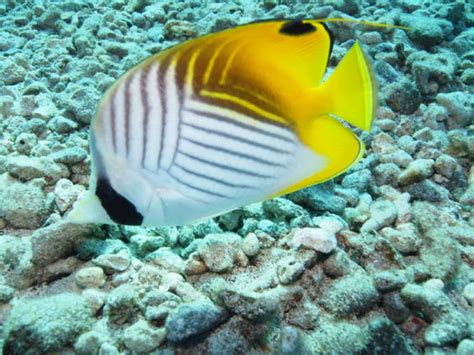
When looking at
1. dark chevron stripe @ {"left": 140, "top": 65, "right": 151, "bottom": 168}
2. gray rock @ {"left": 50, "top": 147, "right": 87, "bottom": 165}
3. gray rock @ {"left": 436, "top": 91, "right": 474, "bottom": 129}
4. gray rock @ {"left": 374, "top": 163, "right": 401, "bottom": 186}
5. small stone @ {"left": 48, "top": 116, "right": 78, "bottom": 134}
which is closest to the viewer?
dark chevron stripe @ {"left": 140, "top": 65, "right": 151, "bottom": 168}

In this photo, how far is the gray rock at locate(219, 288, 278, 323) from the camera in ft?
4.25

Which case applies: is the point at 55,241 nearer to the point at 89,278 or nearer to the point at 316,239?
the point at 89,278

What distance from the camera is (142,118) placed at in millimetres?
845

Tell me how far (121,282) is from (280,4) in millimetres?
3224

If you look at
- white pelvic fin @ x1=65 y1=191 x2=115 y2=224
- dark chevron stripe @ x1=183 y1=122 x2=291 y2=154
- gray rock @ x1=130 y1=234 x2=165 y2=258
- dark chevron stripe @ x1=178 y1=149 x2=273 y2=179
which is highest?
dark chevron stripe @ x1=183 y1=122 x2=291 y2=154

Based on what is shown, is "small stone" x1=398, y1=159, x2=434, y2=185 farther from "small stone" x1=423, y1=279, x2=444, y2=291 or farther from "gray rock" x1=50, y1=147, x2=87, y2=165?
"gray rock" x1=50, y1=147, x2=87, y2=165

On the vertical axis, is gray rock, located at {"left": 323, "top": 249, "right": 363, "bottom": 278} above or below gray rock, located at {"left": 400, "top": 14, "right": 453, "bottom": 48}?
below

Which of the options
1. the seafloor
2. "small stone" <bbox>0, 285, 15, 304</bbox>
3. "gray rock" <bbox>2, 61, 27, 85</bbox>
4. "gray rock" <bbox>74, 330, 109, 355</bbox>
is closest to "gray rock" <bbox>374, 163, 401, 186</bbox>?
the seafloor

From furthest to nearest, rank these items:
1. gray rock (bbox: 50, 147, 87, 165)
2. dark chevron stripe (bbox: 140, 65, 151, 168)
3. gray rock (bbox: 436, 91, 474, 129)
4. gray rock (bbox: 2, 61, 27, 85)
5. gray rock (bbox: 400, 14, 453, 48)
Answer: gray rock (bbox: 400, 14, 453, 48) < gray rock (bbox: 2, 61, 27, 85) < gray rock (bbox: 436, 91, 474, 129) < gray rock (bbox: 50, 147, 87, 165) < dark chevron stripe (bbox: 140, 65, 151, 168)

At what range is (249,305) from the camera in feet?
4.27

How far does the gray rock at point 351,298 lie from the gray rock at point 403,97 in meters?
1.47

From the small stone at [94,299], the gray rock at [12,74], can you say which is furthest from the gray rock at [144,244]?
the gray rock at [12,74]

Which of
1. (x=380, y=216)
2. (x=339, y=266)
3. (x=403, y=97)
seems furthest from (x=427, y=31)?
(x=339, y=266)

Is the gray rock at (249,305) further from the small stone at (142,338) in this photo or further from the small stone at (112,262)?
the small stone at (112,262)
